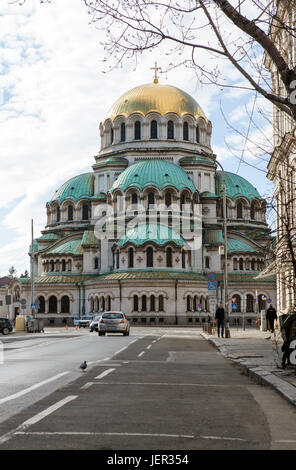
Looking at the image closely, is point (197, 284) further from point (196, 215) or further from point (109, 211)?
point (109, 211)

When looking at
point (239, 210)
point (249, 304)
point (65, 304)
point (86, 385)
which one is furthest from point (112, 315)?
point (239, 210)

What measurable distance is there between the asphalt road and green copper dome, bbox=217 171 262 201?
71.4 meters

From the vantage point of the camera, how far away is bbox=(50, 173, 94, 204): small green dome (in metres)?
88.3

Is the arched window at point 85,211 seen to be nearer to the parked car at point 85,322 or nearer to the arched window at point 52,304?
the arched window at point 52,304

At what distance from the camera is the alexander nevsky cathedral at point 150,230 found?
72188mm

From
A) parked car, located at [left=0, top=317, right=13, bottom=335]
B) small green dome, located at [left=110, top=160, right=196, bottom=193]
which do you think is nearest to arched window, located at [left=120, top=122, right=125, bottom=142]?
small green dome, located at [left=110, top=160, right=196, bottom=193]

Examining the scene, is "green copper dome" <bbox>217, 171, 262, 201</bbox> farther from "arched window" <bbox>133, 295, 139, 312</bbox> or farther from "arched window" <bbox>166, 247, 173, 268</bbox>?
"arched window" <bbox>133, 295, 139, 312</bbox>

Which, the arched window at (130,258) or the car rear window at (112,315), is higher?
the arched window at (130,258)

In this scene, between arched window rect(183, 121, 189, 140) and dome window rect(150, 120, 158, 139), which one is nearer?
dome window rect(150, 120, 158, 139)

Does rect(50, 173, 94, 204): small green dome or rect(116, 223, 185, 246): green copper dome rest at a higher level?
rect(50, 173, 94, 204): small green dome

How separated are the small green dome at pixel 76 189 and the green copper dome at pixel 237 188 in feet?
54.4

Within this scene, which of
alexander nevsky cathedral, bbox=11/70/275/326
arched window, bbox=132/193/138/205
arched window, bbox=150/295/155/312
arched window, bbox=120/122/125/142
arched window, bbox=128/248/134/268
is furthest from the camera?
arched window, bbox=120/122/125/142

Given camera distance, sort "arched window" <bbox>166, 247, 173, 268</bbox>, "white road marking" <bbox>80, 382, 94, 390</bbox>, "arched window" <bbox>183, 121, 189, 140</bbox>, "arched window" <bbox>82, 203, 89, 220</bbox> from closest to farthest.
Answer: "white road marking" <bbox>80, 382, 94, 390</bbox>
"arched window" <bbox>166, 247, 173, 268</bbox>
"arched window" <bbox>183, 121, 189, 140</bbox>
"arched window" <bbox>82, 203, 89, 220</bbox>

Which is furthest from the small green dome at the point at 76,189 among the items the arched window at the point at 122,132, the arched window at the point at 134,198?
the arched window at the point at 134,198
